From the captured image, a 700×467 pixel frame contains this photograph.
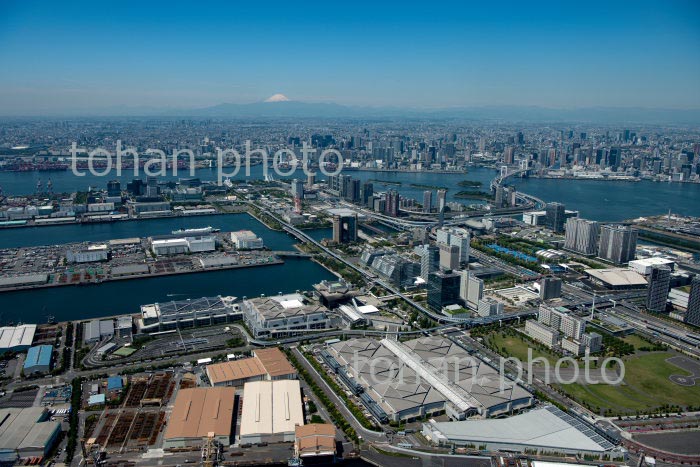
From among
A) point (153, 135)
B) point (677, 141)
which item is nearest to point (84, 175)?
point (153, 135)

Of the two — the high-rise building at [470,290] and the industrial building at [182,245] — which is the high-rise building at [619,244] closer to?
the high-rise building at [470,290]

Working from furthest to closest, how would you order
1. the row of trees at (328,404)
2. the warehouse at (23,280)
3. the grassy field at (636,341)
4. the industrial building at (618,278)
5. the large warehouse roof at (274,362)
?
the industrial building at (618,278)
the warehouse at (23,280)
the grassy field at (636,341)
the large warehouse roof at (274,362)
the row of trees at (328,404)

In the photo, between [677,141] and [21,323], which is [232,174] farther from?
[677,141]

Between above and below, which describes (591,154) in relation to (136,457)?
Result: above

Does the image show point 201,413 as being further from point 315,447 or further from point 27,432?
point 27,432

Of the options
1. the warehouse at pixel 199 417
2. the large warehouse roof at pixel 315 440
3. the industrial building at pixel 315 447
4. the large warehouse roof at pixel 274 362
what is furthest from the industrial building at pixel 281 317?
the industrial building at pixel 315 447

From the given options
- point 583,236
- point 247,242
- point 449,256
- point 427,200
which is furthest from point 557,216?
point 247,242

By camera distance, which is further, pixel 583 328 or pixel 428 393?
pixel 583 328
